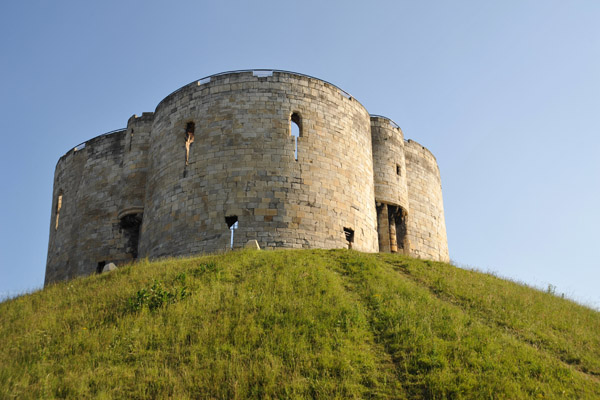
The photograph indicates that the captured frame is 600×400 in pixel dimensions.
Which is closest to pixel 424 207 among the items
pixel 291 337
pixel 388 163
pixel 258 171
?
pixel 388 163

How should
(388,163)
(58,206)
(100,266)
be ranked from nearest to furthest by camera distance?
(100,266)
(388,163)
(58,206)

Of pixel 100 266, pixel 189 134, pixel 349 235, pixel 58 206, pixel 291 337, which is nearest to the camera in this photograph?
pixel 291 337

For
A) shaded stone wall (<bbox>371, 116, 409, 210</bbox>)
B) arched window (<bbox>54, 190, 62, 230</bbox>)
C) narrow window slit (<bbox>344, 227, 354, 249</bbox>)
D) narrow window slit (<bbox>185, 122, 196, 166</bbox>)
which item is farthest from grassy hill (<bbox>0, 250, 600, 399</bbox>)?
arched window (<bbox>54, 190, 62, 230</bbox>)

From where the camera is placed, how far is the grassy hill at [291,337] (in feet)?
31.0

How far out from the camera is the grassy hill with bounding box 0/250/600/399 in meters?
9.45

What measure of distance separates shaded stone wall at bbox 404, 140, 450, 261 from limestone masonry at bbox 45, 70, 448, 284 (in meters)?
0.36

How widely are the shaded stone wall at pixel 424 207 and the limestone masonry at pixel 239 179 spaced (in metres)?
0.36

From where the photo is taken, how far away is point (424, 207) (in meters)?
26.6

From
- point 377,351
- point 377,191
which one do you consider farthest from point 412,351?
point 377,191

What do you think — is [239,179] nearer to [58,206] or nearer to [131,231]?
[131,231]

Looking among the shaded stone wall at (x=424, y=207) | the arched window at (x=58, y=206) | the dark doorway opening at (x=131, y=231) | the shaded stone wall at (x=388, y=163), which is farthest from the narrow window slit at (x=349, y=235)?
the arched window at (x=58, y=206)

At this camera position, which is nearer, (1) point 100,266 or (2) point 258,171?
(2) point 258,171

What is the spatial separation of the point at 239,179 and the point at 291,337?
358 inches

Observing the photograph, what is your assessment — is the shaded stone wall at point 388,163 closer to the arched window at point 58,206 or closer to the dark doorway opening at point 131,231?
the dark doorway opening at point 131,231
